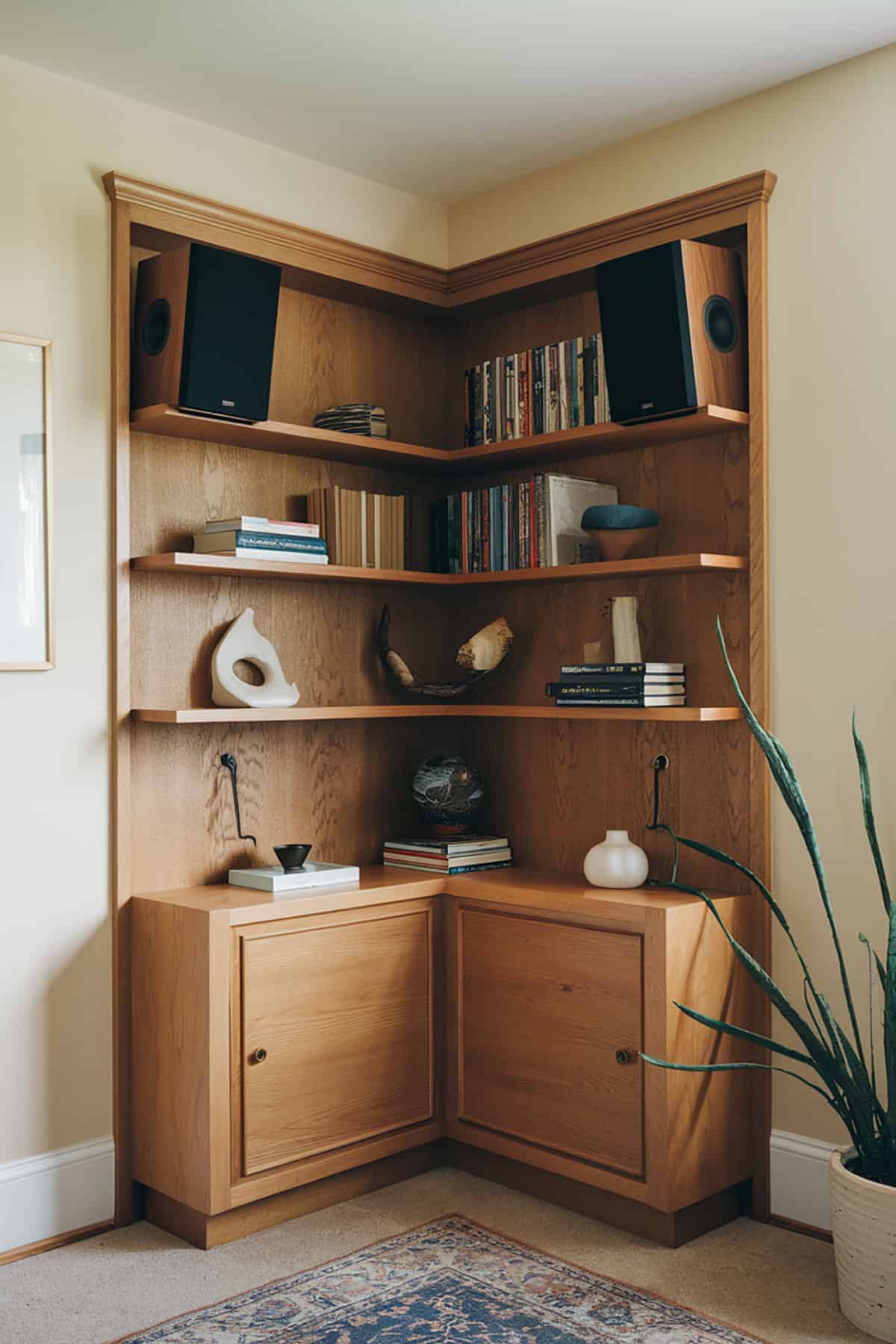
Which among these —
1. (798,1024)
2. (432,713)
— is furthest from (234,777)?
(798,1024)

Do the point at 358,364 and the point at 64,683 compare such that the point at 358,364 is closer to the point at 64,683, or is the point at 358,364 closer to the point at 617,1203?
the point at 64,683

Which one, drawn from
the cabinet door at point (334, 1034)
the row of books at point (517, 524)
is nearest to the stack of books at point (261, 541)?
the row of books at point (517, 524)

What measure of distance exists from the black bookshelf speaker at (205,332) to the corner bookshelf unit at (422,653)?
61mm

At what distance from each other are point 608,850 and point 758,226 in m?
1.53

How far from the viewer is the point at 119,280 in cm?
289

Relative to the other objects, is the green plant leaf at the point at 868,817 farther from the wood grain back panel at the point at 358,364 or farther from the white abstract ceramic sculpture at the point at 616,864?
the wood grain back panel at the point at 358,364

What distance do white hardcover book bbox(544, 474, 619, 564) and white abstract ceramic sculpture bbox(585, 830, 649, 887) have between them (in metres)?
0.74

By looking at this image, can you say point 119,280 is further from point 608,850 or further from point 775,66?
point 608,850

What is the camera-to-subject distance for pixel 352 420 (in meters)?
3.33

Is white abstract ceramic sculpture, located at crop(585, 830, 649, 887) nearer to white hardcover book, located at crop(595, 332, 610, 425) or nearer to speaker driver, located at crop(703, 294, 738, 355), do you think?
white hardcover book, located at crop(595, 332, 610, 425)

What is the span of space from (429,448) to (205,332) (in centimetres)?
89

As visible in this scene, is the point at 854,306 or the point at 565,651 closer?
the point at 854,306

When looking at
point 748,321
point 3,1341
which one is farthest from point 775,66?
point 3,1341

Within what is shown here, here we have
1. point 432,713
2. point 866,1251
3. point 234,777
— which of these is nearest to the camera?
point 866,1251
